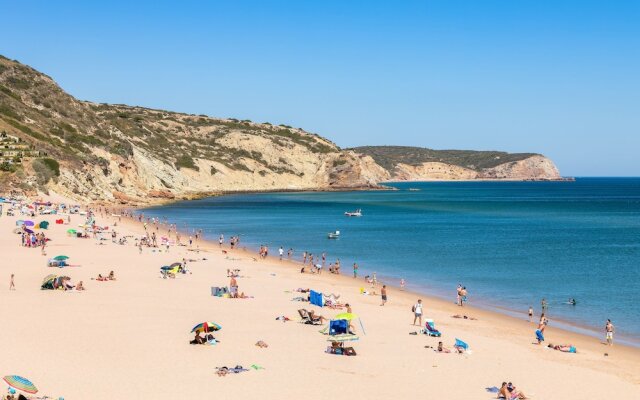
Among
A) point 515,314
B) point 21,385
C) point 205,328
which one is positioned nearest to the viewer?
point 21,385

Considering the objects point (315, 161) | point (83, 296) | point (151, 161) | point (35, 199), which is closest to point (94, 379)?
point (83, 296)

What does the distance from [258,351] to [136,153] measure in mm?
101893

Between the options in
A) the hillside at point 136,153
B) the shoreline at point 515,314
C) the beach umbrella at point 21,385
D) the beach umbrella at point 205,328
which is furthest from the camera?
the hillside at point 136,153

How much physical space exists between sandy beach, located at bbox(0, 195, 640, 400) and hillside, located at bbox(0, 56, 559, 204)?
55833mm

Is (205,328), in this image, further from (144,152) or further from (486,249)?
(144,152)

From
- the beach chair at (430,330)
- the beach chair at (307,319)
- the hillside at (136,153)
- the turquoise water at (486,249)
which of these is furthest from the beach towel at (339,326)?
the hillside at (136,153)

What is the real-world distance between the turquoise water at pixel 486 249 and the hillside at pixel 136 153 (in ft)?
42.0

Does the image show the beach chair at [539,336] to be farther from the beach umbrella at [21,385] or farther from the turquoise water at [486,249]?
the beach umbrella at [21,385]

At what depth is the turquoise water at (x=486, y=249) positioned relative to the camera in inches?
1275

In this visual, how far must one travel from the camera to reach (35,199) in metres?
73.4

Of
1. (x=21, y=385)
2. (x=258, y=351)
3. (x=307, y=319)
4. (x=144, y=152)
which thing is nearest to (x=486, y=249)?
(x=307, y=319)

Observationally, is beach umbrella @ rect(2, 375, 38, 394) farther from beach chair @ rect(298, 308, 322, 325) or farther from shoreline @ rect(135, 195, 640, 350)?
shoreline @ rect(135, 195, 640, 350)

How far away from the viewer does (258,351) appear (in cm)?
1934

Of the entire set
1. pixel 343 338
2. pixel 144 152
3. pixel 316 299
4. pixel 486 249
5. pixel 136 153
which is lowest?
pixel 486 249
